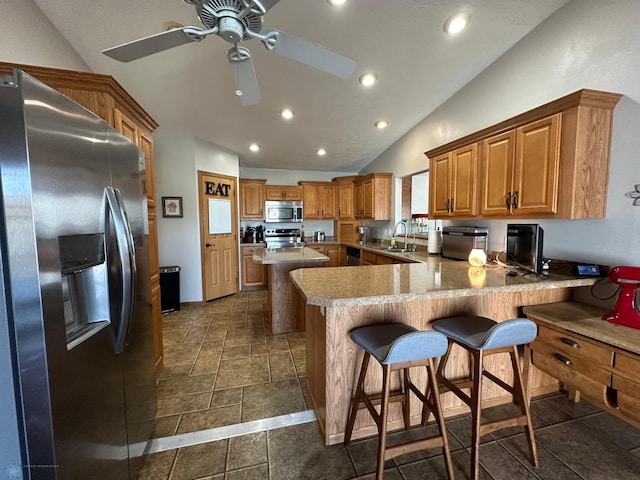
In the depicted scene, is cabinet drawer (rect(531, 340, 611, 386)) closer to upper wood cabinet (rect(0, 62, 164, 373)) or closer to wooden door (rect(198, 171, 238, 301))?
upper wood cabinet (rect(0, 62, 164, 373))

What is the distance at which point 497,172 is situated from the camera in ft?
7.39

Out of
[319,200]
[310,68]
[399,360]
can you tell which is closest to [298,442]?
[399,360]

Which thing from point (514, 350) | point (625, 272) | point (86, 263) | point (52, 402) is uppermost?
point (86, 263)

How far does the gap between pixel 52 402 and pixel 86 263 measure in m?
0.42

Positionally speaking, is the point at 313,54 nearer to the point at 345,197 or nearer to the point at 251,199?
the point at 251,199

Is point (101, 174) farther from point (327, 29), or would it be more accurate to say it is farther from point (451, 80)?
point (451, 80)

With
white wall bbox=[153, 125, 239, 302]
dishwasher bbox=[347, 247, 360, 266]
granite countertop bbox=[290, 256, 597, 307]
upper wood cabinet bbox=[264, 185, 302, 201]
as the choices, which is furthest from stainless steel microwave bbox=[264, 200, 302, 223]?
granite countertop bbox=[290, 256, 597, 307]

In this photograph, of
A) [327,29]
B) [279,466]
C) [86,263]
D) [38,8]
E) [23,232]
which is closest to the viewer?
[23,232]

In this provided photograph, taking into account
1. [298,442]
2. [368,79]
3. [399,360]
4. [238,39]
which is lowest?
[298,442]

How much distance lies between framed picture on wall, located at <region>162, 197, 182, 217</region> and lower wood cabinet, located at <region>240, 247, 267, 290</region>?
139 cm

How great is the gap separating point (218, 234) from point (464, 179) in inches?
145

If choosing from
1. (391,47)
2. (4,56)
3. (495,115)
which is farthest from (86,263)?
(495,115)

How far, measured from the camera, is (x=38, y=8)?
1746 millimetres

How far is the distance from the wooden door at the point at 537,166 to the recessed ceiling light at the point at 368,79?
59.4 inches
